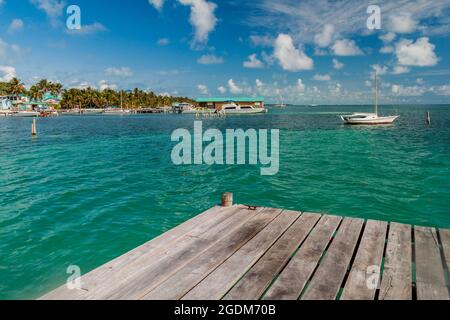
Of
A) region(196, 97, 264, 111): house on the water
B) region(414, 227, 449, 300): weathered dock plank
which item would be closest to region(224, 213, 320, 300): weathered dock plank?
region(414, 227, 449, 300): weathered dock plank

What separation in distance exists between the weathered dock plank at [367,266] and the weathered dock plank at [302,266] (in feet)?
1.72

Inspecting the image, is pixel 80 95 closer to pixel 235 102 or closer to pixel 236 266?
pixel 235 102

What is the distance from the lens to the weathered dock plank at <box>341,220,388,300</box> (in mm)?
3660

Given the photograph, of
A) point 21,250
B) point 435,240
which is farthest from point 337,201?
point 21,250

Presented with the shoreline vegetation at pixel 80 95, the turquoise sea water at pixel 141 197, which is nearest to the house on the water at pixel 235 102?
the shoreline vegetation at pixel 80 95

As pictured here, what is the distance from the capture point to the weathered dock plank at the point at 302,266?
12.0 ft

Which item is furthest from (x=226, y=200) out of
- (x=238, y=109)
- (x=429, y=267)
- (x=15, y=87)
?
(x=15, y=87)

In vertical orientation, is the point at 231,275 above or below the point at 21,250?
above

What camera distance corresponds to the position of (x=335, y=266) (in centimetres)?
429

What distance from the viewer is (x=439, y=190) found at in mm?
13555

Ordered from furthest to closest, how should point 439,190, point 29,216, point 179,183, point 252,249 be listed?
point 179,183, point 439,190, point 29,216, point 252,249

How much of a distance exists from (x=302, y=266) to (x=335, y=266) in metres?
0.49
